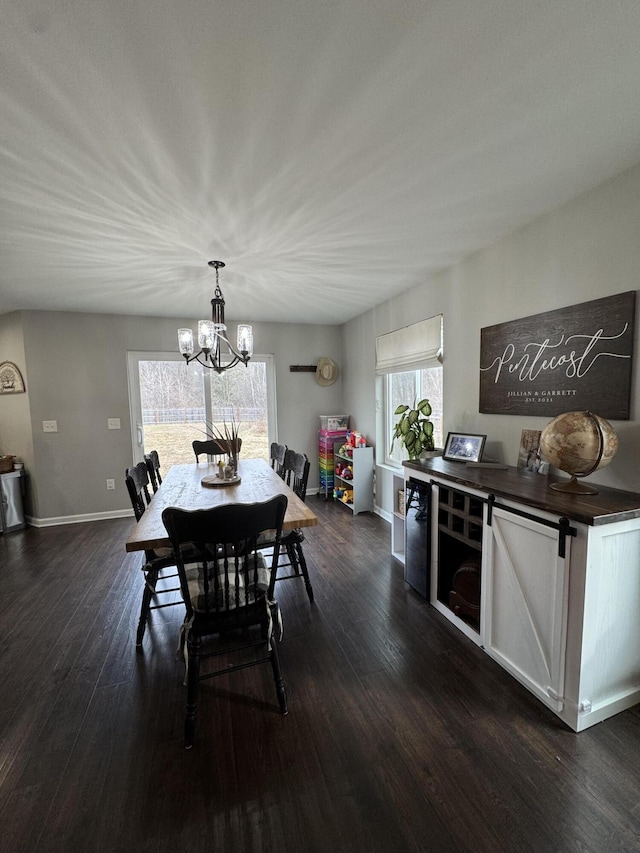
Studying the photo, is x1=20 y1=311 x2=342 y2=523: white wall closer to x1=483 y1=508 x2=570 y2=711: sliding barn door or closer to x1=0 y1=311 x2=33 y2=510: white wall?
x1=0 y1=311 x2=33 y2=510: white wall

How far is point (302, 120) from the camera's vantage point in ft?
4.51

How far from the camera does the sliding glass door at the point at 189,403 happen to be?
4.52 meters

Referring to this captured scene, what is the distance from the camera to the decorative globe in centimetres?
159

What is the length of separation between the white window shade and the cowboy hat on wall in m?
1.10

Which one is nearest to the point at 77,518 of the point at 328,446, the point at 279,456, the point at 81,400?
the point at 81,400

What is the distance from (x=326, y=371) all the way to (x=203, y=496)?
3186mm

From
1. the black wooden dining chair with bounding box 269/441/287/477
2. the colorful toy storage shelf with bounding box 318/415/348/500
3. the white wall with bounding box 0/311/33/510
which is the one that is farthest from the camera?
the colorful toy storage shelf with bounding box 318/415/348/500

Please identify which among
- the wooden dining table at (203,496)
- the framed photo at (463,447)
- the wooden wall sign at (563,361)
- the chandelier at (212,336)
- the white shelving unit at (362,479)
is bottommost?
the white shelving unit at (362,479)

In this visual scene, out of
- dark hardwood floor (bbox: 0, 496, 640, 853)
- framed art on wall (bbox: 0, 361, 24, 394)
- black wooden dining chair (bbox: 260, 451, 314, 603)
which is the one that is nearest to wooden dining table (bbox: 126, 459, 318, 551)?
black wooden dining chair (bbox: 260, 451, 314, 603)

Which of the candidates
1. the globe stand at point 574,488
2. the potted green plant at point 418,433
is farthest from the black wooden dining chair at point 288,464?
the globe stand at point 574,488

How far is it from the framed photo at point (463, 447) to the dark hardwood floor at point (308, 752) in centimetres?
110

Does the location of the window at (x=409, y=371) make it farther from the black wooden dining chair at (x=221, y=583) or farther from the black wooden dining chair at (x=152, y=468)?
the black wooden dining chair at (x=152, y=468)

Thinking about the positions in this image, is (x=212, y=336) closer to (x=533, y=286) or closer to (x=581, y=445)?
(x=533, y=286)

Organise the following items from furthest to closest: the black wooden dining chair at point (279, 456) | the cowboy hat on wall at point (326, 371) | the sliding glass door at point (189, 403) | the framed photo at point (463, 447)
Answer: the cowboy hat on wall at point (326, 371) < the sliding glass door at point (189, 403) < the black wooden dining chair at point (279, 456) < the framed photo at point (463, 447)
